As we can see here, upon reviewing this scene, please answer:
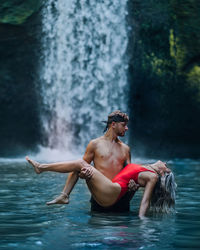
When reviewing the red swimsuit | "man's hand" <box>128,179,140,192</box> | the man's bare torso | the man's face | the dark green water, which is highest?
the man's face

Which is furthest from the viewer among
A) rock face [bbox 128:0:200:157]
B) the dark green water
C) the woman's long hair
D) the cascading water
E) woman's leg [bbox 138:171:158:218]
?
the cascading water

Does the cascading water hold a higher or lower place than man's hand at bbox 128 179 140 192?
higher

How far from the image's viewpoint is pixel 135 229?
15.5ft

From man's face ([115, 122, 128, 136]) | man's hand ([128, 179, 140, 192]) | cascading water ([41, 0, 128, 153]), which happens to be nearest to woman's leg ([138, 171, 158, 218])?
man's hand ([128, 179, 140, 192])

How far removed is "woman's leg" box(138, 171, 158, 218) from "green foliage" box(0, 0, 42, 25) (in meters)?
13.9

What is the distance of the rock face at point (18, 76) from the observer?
61.1 feet

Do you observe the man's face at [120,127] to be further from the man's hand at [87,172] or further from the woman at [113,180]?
the man's hand at [87,172]

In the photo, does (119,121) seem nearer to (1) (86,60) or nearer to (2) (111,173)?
(2) (111,173)

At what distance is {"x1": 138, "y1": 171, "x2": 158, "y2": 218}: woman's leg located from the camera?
5.52 m

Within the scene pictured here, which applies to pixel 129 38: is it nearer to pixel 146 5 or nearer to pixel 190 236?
pixel 146 5

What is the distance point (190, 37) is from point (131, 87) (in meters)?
2.99

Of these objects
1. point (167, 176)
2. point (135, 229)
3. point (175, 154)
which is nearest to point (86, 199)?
point (167, 176)

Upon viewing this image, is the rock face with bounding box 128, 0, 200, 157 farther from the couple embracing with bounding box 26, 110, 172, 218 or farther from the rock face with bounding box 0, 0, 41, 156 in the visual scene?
the couple embracing with bounding box 26, 110, 172, 218

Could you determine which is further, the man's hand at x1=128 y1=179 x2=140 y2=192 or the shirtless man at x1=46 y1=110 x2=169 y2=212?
the shirtless man at x1=46 y1=110 x2=169 y2=212
